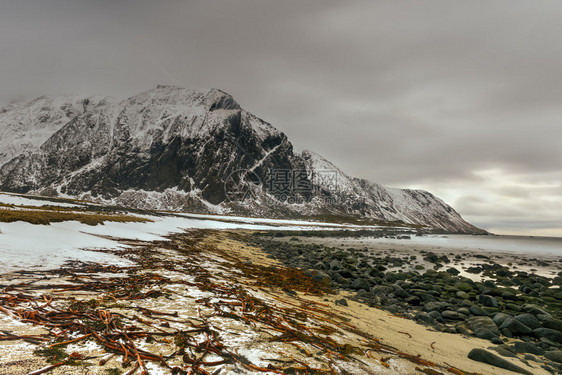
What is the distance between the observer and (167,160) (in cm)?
15525

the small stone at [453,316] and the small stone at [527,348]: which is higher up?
the small stone at [527,348]

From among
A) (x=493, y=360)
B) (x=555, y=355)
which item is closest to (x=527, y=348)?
(x=555, y=355)

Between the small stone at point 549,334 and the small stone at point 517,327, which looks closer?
the small stone at point 549,334

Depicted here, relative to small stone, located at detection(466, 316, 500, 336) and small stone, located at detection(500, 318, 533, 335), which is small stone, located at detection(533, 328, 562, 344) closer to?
small stone, located at detection(500, 318, 533, 335)

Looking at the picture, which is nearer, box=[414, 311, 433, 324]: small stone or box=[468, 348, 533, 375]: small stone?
box=[468, 348, 533, 375]: small stone

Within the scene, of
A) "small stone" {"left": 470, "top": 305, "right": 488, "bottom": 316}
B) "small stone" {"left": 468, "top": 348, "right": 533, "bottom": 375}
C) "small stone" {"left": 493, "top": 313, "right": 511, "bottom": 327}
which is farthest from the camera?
"small stone" {"left": 470, "top": 305, "right": 488, "bottom": 316}

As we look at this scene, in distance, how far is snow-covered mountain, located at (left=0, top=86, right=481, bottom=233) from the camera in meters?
139

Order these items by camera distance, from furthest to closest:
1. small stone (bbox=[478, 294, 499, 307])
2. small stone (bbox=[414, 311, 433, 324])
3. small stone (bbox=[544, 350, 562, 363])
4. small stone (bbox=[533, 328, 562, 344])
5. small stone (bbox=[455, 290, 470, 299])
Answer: small stone (bbox=[455, 290, 470, 299])
small stone (bbox=[478, 294, 499, 307])
small stone (bbox=[414, 311, 433, 324])
small stone (bbox=[533, 328, 562, 344])
small stone (bbox=[544, 350, 562, 363])

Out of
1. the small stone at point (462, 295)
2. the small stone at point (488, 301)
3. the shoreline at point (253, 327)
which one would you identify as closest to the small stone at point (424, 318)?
the shoreline at point (253, 327)

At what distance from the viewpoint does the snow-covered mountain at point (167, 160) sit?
13938cm

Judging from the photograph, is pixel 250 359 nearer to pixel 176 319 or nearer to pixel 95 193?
pixel 176 319

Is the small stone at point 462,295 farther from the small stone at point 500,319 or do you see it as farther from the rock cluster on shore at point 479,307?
the small stone at point 500,319

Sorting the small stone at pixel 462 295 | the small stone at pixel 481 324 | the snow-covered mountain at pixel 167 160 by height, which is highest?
the snow-covered mountain at pixel 167 160

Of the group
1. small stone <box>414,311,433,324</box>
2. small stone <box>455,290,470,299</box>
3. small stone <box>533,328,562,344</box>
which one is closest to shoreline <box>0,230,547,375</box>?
small stone <box>414,311,433,324</box>
